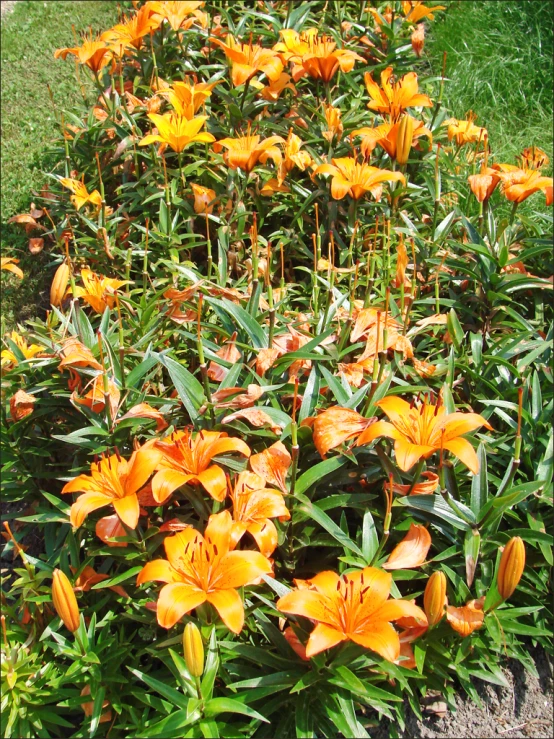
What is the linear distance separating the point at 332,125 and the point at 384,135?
399 millimetres

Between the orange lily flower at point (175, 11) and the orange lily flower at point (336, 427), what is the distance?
7.10 feet

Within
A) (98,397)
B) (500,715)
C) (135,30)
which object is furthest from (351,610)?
(135,30)

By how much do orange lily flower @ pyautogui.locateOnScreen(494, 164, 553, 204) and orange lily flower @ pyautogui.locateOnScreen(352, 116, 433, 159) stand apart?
358 millimetres

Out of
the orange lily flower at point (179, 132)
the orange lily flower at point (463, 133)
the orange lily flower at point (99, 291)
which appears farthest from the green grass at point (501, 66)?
the orange lily flower at point (99, 291)

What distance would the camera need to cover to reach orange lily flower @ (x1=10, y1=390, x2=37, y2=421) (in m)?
2.11

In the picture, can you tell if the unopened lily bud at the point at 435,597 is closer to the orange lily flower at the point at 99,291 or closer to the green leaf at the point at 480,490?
the green leaf at the point at 480,490

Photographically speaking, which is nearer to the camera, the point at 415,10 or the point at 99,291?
the point at 99,291

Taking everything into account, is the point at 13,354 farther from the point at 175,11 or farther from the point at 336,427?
the point at 175,11

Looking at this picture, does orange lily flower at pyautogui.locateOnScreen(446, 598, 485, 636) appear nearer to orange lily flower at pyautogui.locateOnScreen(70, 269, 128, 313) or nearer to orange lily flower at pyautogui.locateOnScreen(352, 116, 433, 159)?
orange lily flower at pyautogui.locateOnScreen(70, 269, 128, 313)

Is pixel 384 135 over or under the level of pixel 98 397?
over

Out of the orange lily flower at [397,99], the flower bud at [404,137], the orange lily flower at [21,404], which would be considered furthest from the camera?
the orange lily flower at [397,99]

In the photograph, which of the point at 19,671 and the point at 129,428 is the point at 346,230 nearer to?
the point at 129,428

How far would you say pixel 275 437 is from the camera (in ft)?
6.45

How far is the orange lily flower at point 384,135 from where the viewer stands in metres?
2.48
